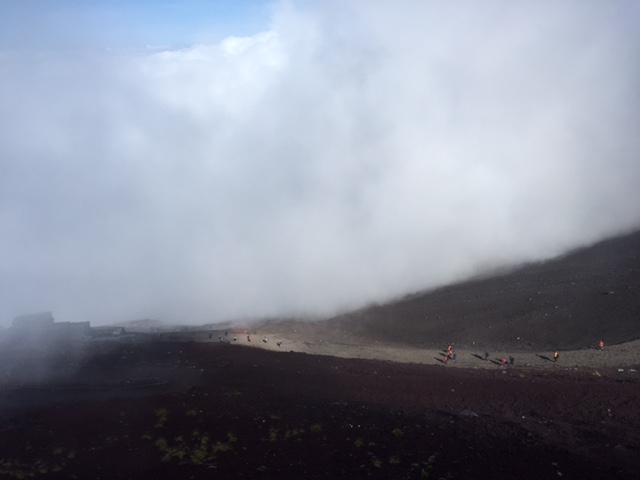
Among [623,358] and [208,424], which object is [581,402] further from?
[208,424]

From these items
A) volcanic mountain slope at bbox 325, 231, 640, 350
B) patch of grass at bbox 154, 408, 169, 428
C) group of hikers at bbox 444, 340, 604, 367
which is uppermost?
volcanic mountain slope at bbox 325, 231, 640, 350

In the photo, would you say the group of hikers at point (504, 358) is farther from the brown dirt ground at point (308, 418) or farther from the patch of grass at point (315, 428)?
the patch of grass at point (315, 428)

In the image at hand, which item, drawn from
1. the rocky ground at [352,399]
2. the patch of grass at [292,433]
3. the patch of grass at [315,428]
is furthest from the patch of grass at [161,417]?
the patch of grass at [315,428]

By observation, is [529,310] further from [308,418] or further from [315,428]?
[315,428]

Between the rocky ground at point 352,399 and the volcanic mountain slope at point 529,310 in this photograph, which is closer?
the rocky ground at point 352,399

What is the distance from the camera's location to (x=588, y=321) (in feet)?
83.7

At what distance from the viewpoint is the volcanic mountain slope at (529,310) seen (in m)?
25.0

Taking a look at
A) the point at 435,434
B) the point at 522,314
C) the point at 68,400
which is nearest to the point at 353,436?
the point at 435,434

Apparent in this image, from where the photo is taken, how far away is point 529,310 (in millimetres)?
27469

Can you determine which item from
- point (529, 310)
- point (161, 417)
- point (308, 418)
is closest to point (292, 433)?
point (308, 418)

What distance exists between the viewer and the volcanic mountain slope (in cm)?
2495

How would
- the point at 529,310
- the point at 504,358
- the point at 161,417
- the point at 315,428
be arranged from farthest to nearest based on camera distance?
the point at 529,310, the point at 504,358, the point at 161,417, the point at 315,428

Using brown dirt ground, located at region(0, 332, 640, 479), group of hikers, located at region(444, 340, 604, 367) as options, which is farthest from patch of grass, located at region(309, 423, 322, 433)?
group of hikers, located at region(444, 340, 604, 367)

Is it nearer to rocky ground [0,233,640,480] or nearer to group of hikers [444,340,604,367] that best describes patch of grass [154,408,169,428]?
rocky ground [0,233,640,480]
